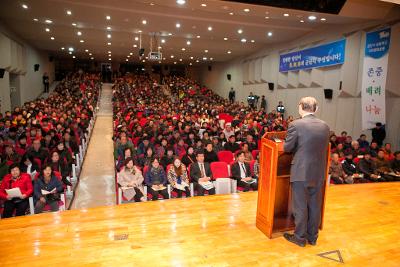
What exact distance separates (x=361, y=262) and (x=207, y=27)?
9.80 metres

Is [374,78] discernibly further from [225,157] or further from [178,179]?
[178,179]

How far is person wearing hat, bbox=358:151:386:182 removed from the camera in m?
5.79

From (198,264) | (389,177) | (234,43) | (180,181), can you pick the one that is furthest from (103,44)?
(198,264)

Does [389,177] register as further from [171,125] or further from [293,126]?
[171,125]

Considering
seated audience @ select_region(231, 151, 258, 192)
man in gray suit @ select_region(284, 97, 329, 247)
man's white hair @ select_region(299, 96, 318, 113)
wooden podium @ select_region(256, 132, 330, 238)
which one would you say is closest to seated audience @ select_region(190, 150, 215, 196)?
seated audience @ select_region(231, 151, 258, 192)

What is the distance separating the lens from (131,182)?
185 inches

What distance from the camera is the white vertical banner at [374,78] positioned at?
325 inches

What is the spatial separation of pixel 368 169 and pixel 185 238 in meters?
4.97

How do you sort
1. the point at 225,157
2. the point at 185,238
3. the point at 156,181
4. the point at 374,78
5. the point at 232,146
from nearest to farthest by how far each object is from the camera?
the point at 185,238 → the point at 156,181 → the point at 225,157 → the point at 232,146 → the point at 374,78

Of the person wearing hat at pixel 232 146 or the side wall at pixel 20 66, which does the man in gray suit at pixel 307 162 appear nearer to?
the person wearing hat at pixel 232 146

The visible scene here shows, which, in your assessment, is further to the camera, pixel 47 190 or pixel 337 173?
pixel 337 173

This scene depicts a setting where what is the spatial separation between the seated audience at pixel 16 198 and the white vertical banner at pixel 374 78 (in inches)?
346

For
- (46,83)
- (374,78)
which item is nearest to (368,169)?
(374,78)

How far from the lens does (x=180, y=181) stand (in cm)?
495
